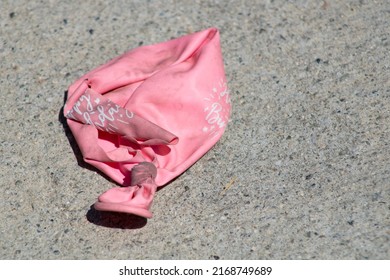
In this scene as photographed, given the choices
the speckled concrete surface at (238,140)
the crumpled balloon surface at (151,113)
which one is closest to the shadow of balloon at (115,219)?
the speckled concrete surface at (238,140)

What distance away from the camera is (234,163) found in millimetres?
3102

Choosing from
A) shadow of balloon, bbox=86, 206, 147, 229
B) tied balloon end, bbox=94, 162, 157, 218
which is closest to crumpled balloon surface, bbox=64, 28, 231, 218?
tied balloon end, bbox=94, 162, 157, 218

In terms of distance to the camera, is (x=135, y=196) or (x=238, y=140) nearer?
(x=135, y=196)

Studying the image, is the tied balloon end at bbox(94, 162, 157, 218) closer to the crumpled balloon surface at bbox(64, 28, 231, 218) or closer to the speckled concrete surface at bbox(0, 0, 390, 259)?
the crumpled balloon surface at bbox(64, 28, 231, 218)

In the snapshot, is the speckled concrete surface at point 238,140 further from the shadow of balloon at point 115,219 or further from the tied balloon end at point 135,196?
the tied balloon end at point 135,196

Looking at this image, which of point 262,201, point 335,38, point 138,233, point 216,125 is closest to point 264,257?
point 262,201

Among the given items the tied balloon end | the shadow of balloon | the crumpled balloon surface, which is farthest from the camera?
the crumpled balloon surface

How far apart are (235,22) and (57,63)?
852mm

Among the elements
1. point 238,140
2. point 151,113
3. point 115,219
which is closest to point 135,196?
point 115,219

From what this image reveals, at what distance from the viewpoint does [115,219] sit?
9.54 ft

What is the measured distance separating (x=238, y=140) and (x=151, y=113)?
0.37 metres

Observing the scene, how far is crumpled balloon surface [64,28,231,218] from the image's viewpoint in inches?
119

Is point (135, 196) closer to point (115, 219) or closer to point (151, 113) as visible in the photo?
point (115, 219)

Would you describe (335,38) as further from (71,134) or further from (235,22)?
(71,134)
